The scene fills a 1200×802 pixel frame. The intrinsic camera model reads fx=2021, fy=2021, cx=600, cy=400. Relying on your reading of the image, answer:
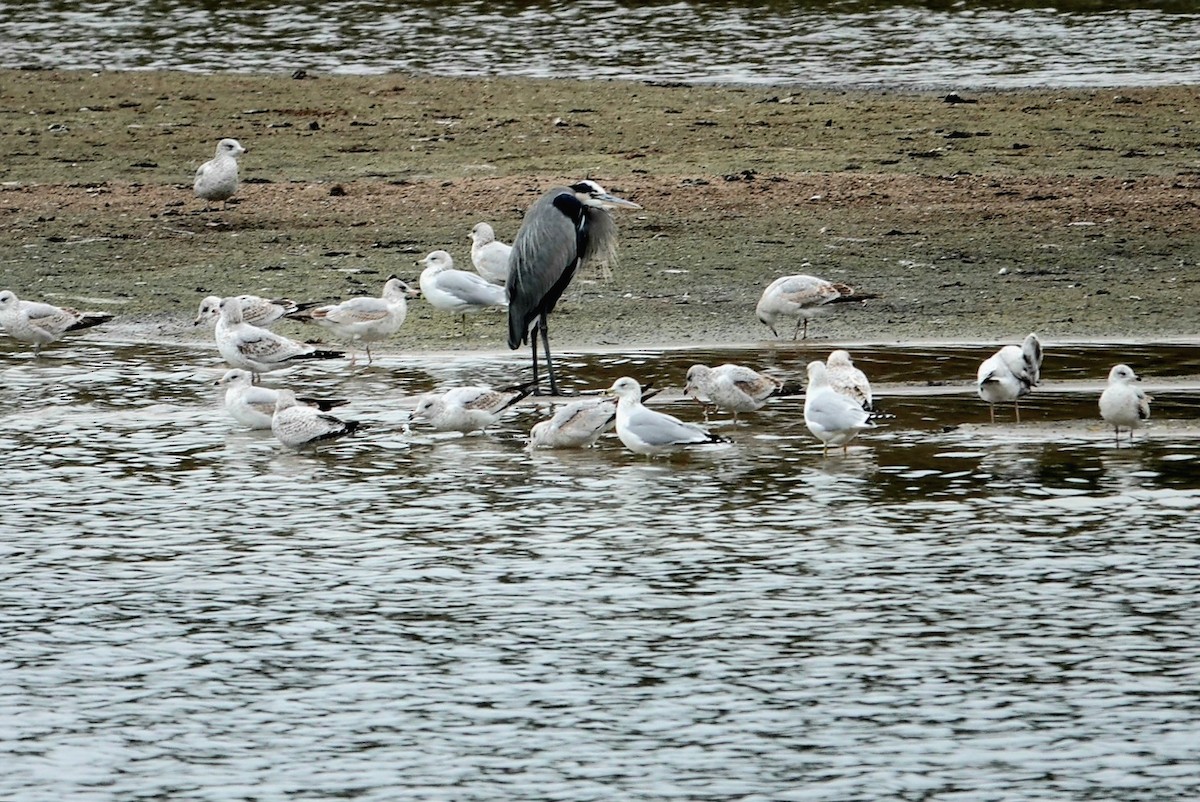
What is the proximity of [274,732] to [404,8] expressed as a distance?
23.0 m

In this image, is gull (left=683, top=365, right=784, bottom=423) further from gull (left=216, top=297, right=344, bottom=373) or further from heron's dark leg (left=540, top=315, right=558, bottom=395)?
gull (left=216, top=297, right=344, bottom=373)

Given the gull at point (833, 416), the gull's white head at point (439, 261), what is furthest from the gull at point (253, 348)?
the gull at point (833, 416)

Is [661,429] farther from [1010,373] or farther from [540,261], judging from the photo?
[540,261]

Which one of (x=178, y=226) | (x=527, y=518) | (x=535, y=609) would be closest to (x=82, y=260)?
(x=178, y=226)

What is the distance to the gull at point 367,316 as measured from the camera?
13.3 meters

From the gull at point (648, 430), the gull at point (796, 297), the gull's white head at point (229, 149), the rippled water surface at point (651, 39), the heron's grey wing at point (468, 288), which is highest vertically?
the rippled water surface at point (651, 39)

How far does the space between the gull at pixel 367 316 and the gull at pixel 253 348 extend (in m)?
0.53

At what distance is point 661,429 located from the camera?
10.4m

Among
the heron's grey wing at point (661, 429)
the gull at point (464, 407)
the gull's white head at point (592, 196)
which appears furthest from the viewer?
the gull's white head at point (592, 196)

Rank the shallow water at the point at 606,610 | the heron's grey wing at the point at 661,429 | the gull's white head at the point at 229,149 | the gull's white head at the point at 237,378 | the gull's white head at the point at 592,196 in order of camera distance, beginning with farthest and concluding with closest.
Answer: the gull's white head at the point at 229,149 < the gull's white head at the point at 592,196 < the gull's white head at the point at 237,378 < the heron's grey wing at the point at 661,429 < the shallow water at the point at 606,610

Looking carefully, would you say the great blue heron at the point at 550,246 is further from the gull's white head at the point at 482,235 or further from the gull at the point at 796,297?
the gull's white head at the point at 482,235

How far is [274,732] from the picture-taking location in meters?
6.66

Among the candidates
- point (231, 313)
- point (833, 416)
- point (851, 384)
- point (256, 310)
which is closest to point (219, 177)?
point (256, 310)

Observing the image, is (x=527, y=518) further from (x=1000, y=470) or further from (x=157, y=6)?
(x=157, y=6)
